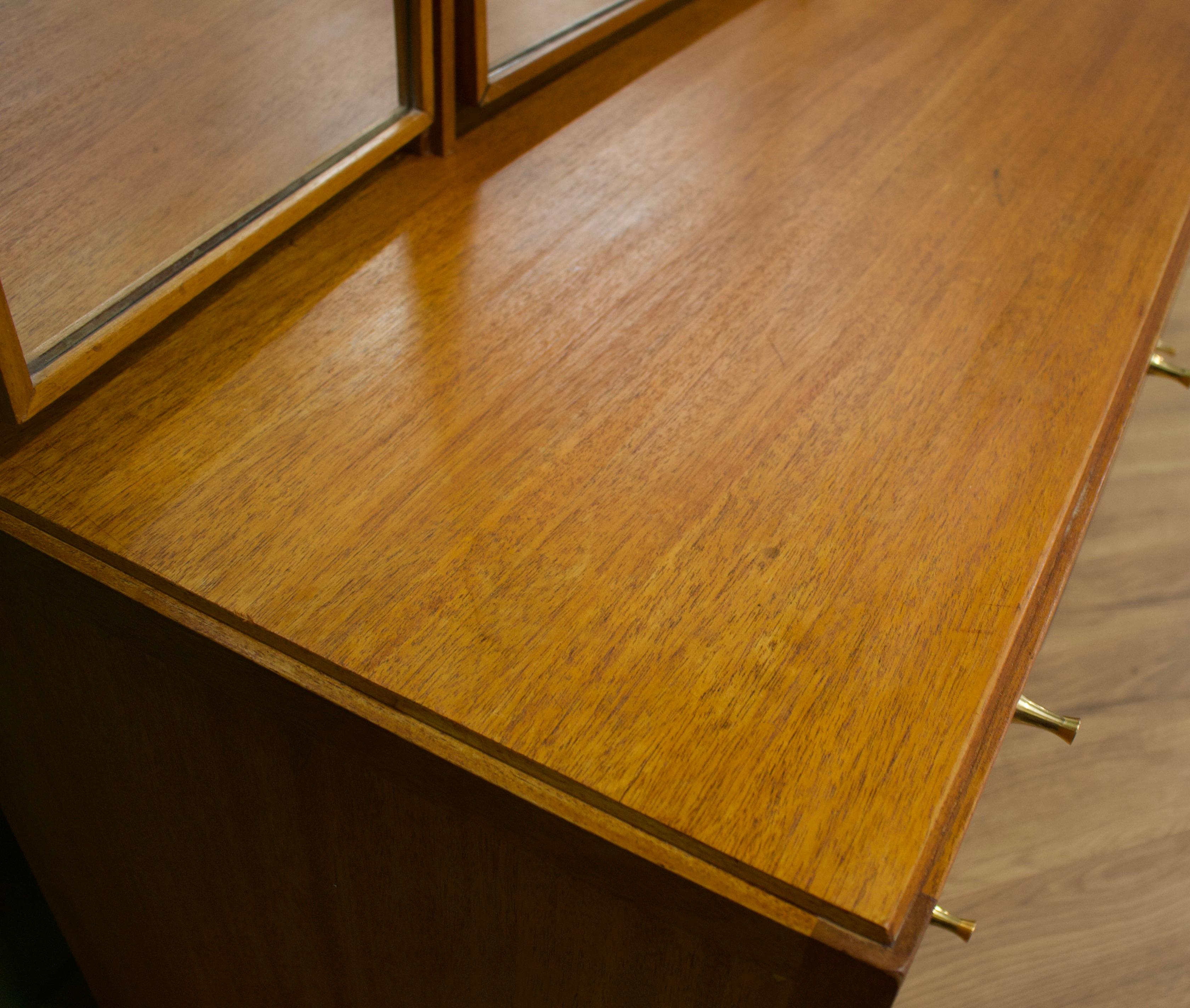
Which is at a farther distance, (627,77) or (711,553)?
(627,77)

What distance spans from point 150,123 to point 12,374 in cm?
17

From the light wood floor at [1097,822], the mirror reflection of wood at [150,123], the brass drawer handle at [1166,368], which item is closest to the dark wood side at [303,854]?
the mirror reflection of wood at [150,123]

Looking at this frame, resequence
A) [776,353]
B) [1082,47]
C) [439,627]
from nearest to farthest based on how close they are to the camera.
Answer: [439,627], [776,353], [1082,47]

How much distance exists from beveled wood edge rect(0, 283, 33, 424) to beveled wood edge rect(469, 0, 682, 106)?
355 millimetres

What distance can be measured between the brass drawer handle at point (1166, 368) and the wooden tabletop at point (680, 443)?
4.1 inches

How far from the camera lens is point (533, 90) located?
814mm

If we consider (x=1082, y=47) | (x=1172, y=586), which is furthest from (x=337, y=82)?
(x=1172, y=586)

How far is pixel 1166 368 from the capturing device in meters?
0.81

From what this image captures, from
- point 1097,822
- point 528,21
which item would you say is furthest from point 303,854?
point 1097,822

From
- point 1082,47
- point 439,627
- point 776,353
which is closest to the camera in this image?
point 439,627

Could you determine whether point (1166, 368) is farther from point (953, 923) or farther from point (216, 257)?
point (216, 257)

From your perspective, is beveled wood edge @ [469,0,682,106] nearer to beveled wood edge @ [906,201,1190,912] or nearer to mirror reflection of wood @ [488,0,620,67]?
mirror reflection of wood @ [488,0,620,67]

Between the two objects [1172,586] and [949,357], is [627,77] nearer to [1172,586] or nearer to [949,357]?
[949,357]

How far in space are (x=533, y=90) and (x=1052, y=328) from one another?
41cm
